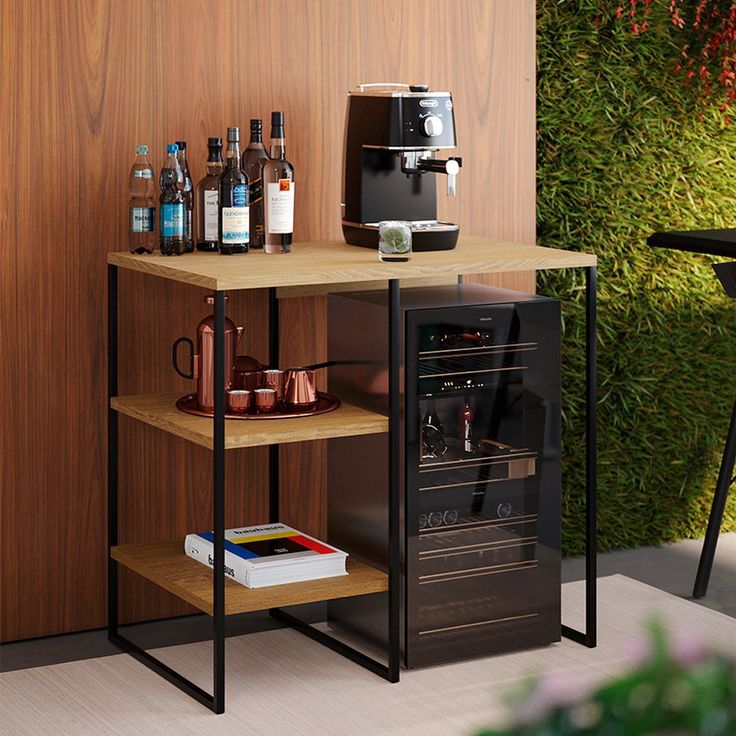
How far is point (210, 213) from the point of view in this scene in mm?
2973

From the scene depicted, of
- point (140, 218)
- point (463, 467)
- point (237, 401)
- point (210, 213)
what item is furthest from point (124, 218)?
point (463, 467)

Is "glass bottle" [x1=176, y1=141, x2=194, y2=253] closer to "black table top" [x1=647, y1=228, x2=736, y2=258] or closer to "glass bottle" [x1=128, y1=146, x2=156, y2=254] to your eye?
"glass bottle" [x1=128, y1=146, x2=156, y2=254]

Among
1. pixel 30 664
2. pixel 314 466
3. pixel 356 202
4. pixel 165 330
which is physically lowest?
pixel 30 664

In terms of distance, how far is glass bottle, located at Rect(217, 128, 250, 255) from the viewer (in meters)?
2.87

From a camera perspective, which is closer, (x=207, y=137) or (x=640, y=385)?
(x=207, y=137)

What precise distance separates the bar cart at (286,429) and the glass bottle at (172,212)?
54mm

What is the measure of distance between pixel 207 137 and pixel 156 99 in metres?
0.16

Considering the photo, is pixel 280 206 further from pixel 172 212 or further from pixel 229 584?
pixel 229 584

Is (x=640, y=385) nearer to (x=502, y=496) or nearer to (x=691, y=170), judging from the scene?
(x=691, y=170)

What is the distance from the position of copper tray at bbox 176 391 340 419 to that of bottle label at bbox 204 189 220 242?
0.38 metres

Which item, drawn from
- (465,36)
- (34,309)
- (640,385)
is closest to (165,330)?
(34,309)

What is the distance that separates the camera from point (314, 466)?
345 cm

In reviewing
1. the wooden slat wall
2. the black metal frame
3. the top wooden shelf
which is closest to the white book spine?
the black metal frame

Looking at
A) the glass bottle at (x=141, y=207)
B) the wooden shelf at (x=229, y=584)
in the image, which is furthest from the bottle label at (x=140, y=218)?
the wooden shelf at (x=229, y=584)
